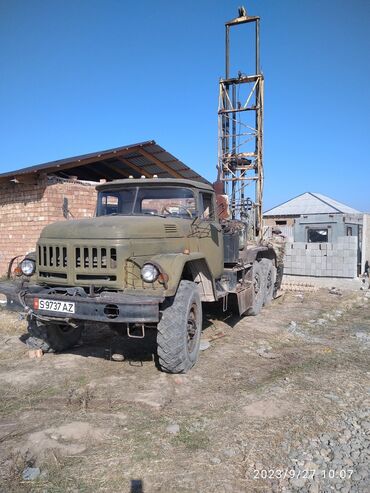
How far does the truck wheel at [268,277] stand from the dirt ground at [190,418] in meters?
2.62

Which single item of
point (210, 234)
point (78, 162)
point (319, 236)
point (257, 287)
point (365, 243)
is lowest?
point (257, 287)

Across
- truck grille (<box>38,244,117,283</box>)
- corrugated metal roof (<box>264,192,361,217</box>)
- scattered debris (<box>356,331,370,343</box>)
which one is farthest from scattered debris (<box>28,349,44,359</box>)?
corrugated metal roof (<box>264,192,361,217</box>)

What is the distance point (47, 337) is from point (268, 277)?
5256mm

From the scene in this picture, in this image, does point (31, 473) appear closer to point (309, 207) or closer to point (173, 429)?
point (173, 429)

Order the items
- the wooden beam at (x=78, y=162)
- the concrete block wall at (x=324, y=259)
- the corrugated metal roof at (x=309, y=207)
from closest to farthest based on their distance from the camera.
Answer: the wooden beam at (x=78, y=162) → the concrete block wall at (x=324, y=259) → the corrugated metal roof at (x=309, y=207)

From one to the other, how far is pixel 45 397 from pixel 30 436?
0.83 metres

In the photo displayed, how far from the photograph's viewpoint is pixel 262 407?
381 centimetres

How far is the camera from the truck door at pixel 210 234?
562 centimetres

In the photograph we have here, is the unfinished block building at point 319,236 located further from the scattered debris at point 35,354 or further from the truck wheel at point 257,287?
the scattered debris at point 35,354

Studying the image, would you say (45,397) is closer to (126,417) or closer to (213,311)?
(126,417)

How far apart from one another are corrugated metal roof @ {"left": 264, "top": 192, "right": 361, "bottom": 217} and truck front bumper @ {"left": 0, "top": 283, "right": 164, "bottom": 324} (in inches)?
920

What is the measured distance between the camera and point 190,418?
3598 millimetres

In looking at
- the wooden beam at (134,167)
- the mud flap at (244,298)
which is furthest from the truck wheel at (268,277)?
the wooden beam at (134,167)

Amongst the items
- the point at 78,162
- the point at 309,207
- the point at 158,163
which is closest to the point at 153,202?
the point at 78,162
